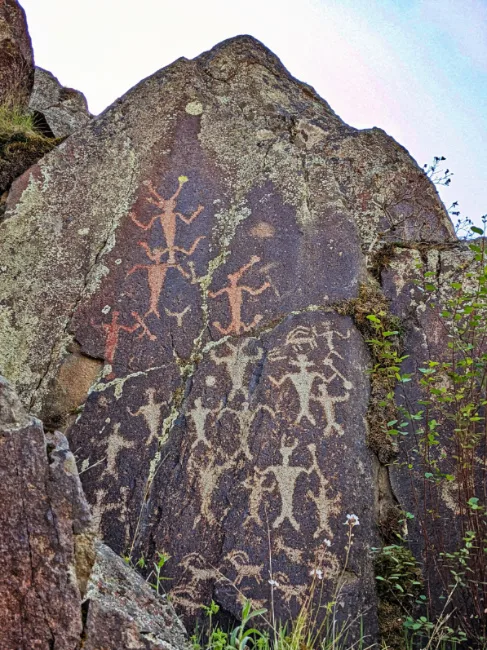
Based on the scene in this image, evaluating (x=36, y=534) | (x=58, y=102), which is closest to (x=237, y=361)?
(x=36, y=534)

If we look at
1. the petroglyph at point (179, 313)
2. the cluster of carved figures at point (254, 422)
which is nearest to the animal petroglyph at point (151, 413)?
the cluster of carved figures at point (254, 422)

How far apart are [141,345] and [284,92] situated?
2.08 m

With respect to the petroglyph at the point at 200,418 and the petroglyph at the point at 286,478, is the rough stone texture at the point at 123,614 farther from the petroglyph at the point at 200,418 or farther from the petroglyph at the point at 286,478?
the petroglyph at the point at 200,418

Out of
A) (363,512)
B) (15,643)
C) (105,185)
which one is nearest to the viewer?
(15,643)

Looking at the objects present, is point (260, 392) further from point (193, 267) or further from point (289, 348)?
point (193, 267)

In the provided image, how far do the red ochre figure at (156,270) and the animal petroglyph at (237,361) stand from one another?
44cm

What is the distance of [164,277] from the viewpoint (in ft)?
13.0

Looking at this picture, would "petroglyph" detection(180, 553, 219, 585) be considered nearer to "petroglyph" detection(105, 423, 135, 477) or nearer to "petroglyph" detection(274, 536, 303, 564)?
"petroglyph" detection(274, 536, 303, 564)

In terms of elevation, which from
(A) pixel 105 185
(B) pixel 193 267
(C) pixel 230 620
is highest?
(A) pixel 105 185

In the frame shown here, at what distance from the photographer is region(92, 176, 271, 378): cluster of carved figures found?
3.78m

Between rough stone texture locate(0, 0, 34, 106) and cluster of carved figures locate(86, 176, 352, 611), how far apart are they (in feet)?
7.32

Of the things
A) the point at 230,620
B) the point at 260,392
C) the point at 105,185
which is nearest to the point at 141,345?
the point at 260,392

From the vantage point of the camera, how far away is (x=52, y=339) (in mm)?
3881

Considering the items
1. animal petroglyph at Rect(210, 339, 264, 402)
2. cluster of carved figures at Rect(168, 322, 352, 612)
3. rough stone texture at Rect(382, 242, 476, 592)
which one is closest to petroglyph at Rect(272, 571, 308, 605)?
cluster of carved figures at Rect(168, 322, 352, 612)
